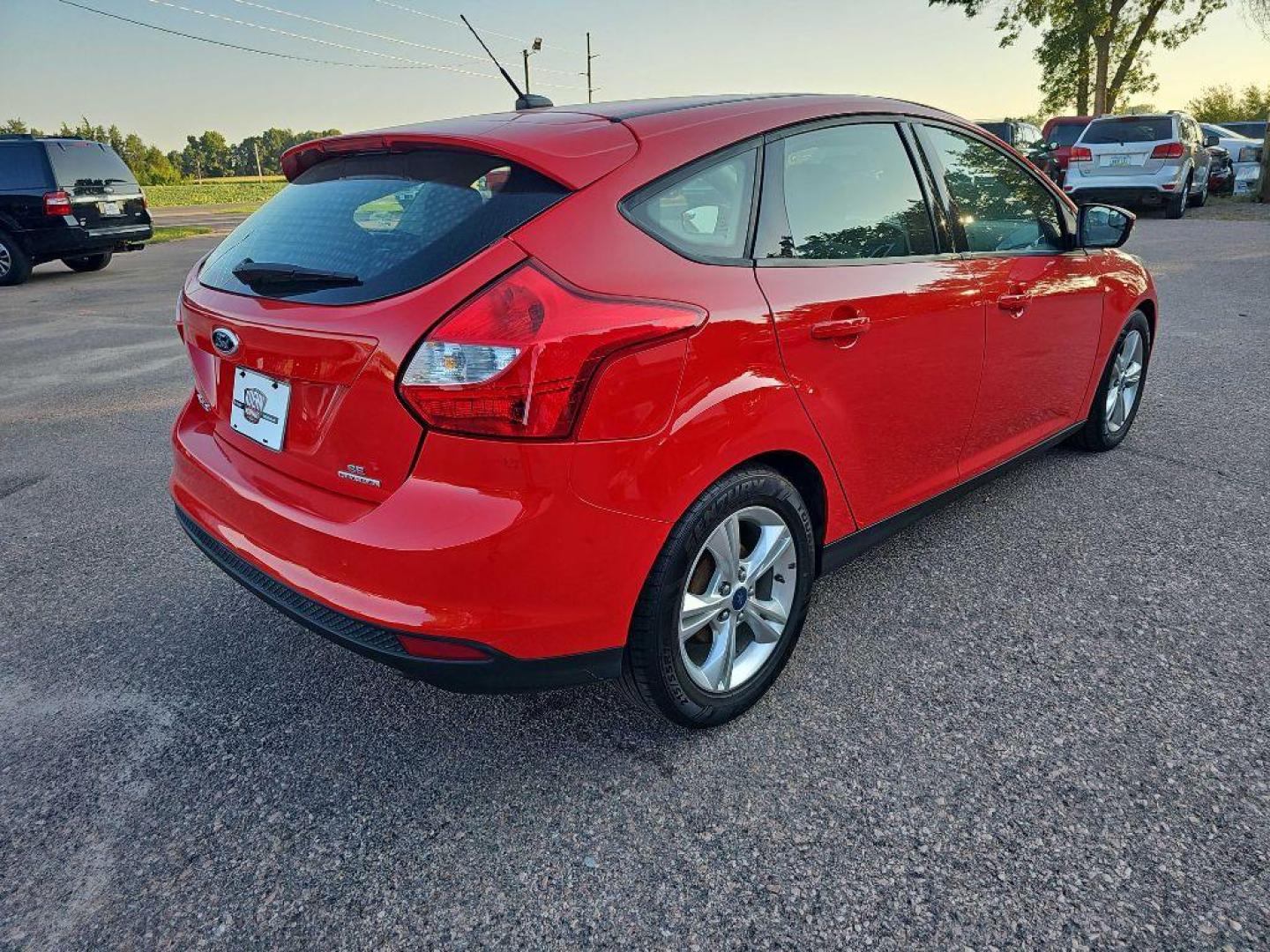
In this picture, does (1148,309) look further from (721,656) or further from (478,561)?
(478,561)

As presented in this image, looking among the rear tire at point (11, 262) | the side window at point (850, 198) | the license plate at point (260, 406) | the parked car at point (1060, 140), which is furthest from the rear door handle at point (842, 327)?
the parked car at point (1060, 140)

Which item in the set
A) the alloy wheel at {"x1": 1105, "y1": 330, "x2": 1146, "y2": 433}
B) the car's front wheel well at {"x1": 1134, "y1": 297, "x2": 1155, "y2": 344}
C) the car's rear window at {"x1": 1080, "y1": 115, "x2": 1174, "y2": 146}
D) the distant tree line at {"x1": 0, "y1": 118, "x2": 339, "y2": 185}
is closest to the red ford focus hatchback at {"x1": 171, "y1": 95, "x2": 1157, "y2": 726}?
the alloy wheel at {"x1": 1105, "y1": 330, "x2": 1146, "y2": 433}

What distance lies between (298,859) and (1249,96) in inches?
2199

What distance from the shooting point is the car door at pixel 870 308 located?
2248 mm

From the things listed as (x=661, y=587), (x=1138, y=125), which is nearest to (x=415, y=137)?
(x=661, y=587)

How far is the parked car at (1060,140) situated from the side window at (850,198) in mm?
17964

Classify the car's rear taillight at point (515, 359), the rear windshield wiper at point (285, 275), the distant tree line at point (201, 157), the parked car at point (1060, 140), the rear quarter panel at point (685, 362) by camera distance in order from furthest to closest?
the distant tree line at point (201, 157)
the parked car at point (1060, 140)
the rear windshield wiper at point (285, 275)
the rear quarter panel at point (685, 362)
the car's rear taillight at point (515, 359)

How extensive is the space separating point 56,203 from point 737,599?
13.0m

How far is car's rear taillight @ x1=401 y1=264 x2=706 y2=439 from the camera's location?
5.63 ft

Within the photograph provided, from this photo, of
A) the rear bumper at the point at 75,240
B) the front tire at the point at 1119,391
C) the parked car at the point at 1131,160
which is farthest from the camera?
the parked car at the point at 1131,160

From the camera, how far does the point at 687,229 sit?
2.03 m

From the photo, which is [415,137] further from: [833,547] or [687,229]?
[833,547]

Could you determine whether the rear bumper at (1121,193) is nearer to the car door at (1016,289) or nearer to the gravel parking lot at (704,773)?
the car door at (1016,289)

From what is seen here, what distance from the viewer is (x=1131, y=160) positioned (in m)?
15.5
